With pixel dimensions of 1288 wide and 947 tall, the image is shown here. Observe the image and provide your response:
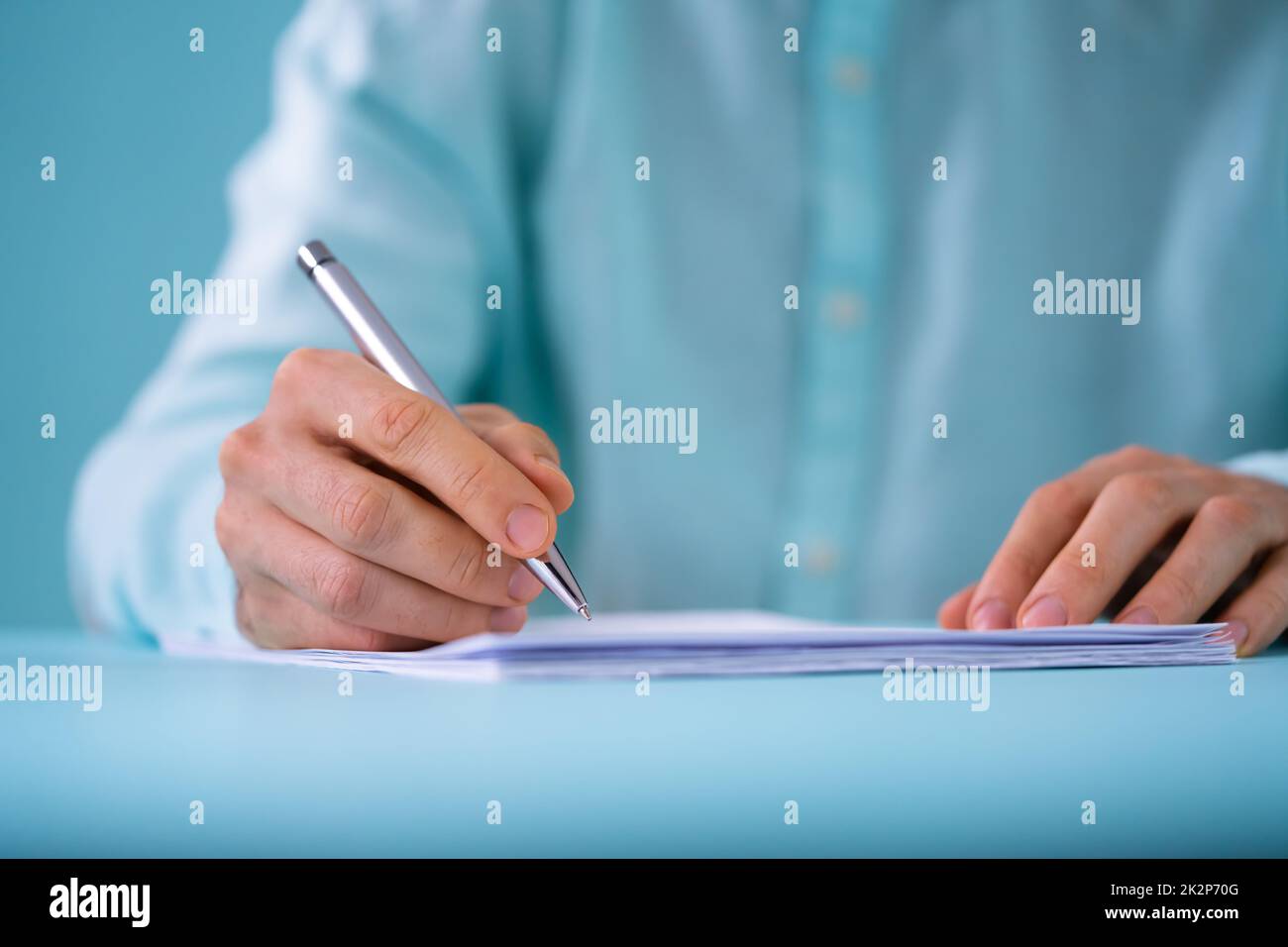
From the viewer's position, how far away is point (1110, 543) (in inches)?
24.7

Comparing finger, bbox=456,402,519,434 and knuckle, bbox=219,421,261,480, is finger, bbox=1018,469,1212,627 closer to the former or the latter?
finger, bbox=456,402,519,434

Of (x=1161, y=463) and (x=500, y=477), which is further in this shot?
(x=1161, y=463)

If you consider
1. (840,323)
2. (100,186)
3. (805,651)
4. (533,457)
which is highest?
(100,186)

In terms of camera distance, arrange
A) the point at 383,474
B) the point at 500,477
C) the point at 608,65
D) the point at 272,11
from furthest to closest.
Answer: the point at 272,11 → the point at 608,65 → the point at 383,474 → the point at 500,477

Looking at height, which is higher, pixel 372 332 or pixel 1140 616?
pixel 372 332

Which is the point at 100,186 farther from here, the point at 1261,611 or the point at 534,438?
the point at 1261,611

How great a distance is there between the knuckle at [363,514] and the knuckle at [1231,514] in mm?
499

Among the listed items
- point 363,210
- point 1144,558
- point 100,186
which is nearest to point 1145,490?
point 1144,558

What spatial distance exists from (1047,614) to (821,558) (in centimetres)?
58

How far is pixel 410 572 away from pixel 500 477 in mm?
93

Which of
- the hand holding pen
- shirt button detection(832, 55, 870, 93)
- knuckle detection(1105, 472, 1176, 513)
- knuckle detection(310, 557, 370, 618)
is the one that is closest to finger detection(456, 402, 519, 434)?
the hand holding pen
